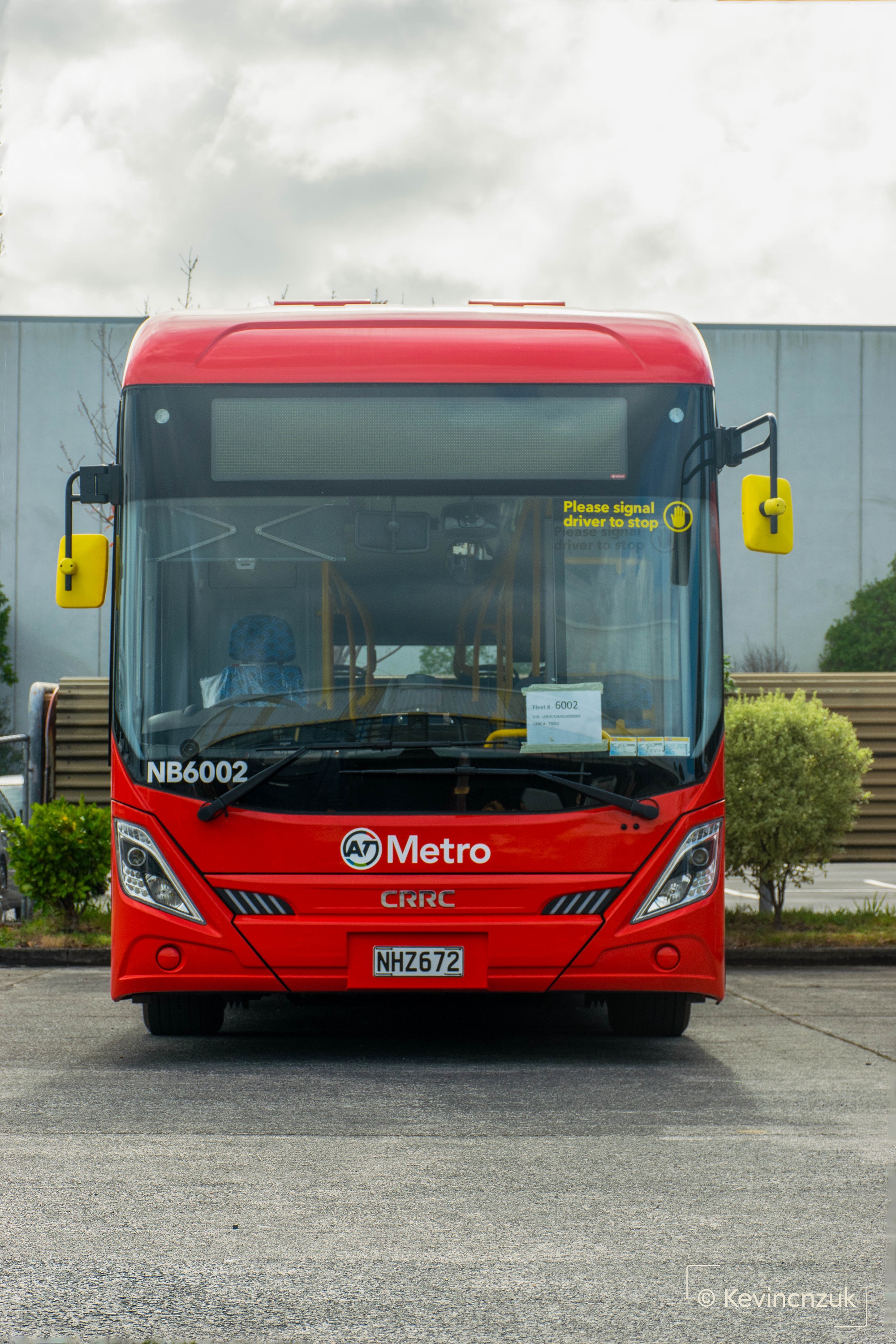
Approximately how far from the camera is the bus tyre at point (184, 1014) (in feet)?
24.5

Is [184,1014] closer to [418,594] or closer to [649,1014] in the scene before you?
[649,1014]

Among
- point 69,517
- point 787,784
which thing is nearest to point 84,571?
point 69,517

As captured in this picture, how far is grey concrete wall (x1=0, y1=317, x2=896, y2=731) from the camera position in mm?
36469

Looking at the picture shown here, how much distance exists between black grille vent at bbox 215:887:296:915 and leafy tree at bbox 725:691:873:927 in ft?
18.5

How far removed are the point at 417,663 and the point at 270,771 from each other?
823 millimetres

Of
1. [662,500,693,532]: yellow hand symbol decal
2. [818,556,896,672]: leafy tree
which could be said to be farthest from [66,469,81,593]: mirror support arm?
[818,556,896,672]: leafy tree

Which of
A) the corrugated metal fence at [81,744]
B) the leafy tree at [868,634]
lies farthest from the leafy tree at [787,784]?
the leafy tree at [868,634]

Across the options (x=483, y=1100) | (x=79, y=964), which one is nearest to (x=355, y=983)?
(x=483, y=1100)

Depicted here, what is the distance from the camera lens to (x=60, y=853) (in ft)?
37.1

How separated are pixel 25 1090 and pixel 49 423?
32.3m

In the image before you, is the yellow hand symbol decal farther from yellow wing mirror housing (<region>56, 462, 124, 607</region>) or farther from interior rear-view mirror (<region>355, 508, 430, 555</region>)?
yellow wing mirror housing (<region>56, 462, 124, 607</region>)

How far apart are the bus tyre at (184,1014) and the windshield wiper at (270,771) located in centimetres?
120

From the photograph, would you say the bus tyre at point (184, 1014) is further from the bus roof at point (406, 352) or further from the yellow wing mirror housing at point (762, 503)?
the yellow wing mirror housing at point (762, 503)

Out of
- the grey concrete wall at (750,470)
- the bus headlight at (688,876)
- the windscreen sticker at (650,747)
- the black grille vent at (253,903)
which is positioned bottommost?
the black grille vent at (253,903)
